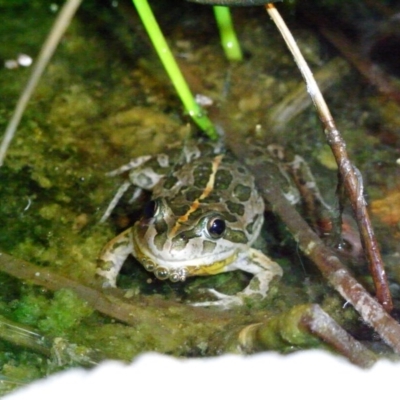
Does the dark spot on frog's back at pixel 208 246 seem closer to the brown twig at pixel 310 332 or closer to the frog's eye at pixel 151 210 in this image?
the frog's eye at pixel 151 210

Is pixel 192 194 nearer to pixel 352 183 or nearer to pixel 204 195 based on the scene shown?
pixel 204 195

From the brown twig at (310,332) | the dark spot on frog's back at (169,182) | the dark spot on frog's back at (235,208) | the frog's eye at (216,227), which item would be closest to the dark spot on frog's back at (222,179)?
the dark spot on frog's back at (235,208)

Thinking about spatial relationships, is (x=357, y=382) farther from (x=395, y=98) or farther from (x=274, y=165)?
(x=395, y=98)

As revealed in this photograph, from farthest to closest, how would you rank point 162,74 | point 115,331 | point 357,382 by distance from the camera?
point 162,74, point 115,331, point 357,382

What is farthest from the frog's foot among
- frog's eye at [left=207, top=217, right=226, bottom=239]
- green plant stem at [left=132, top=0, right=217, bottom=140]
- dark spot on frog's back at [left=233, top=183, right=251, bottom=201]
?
green plant stem at [left=132, top=0, right=217, bottom=140]

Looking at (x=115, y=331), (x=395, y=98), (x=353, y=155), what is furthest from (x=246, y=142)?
(x=115, y=331)

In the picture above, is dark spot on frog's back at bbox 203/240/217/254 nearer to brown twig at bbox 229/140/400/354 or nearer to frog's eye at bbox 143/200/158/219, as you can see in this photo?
frog's eye at bbox 143/200/158/219
